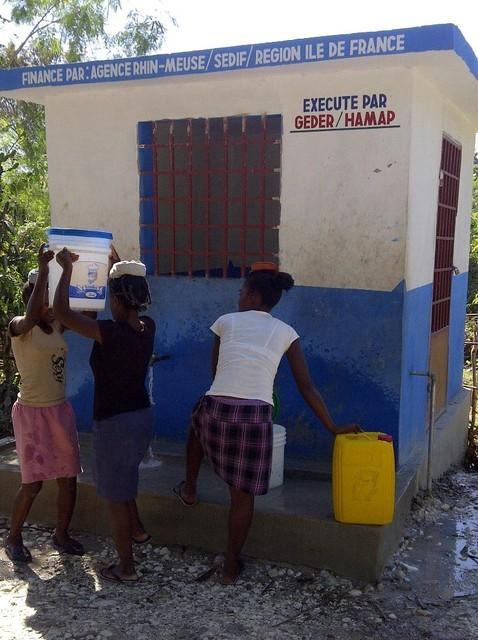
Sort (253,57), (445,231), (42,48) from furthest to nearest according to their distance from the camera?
1. (42,48)
2. (445,231)
3. (253,57)

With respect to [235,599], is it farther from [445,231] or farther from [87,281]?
[445,231]

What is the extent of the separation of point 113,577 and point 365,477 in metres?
1.40

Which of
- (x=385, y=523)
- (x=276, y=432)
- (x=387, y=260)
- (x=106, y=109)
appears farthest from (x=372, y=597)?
(x=106, y=109)

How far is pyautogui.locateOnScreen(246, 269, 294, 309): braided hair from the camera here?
10.5 ft

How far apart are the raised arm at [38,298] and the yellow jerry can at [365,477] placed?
1656 mm

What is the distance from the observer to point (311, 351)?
4344 millimetres

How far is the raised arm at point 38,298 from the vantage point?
3178mm

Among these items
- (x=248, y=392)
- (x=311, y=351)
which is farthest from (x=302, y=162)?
(x=248, y=392)

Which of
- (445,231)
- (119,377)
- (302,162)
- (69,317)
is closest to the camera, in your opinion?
(69,317)

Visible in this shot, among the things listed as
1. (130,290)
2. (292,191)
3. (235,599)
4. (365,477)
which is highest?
(292,191)

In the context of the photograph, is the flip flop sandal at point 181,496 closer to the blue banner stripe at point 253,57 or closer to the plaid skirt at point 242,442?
the plaid skirt at point 242,442

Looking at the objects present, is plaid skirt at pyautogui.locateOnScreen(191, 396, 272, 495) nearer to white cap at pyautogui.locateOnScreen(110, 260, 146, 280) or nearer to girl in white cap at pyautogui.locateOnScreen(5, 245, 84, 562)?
white cap at pyautogui.locateOnScreen(110, 260, 146, 280)

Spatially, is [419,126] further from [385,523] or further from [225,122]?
[385,523]

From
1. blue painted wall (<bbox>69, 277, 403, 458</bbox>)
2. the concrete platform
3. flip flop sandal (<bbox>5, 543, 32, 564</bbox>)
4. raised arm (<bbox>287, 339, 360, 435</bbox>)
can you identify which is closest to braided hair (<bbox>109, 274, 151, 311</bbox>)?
raised arm (<bbox>287, 339, 360, 435</bbox>)
